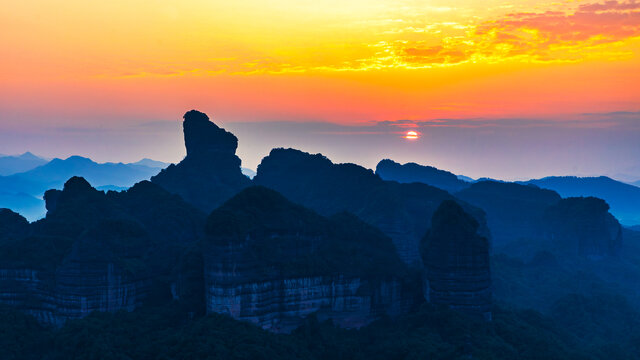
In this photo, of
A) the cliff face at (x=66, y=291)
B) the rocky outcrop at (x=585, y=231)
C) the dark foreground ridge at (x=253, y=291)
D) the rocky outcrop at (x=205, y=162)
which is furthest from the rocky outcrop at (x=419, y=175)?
the cliff face at (x=66, y=291)

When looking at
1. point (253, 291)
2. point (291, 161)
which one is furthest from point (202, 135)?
point (253, 291)

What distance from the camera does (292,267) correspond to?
50.1 metres

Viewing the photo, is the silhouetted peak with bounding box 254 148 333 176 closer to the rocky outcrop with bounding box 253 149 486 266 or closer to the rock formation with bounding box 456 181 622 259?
the rocky outcrop with bounding box 253 149 486 266

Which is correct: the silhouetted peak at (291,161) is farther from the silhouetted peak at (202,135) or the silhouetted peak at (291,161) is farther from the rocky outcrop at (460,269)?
the rocky outcrop at (460,269)

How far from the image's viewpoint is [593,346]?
62219 millimetres

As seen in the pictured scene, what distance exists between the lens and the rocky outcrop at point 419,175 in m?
187

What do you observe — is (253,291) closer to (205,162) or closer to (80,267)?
(80,267)

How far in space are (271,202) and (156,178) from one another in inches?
2451

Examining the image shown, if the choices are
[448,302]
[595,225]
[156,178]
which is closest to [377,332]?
[448,302]

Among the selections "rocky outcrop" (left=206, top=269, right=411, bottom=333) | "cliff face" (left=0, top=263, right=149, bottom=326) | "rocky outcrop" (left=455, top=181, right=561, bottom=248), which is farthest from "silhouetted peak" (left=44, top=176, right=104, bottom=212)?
"rocky outcrop" (left=455, top=181, right=561, bottom=248)

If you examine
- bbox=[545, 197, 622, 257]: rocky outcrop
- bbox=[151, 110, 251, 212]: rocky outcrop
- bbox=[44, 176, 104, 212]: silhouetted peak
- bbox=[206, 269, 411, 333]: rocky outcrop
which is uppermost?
bbox=[151, 110, 251, 212]: rocky outcrop

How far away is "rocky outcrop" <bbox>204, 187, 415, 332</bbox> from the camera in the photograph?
47.0 metres

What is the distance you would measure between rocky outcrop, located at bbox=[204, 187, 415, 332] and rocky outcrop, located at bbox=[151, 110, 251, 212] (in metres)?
49.9

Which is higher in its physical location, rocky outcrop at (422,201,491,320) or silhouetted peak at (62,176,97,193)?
silhouetted peak at (62,176,97,193)
